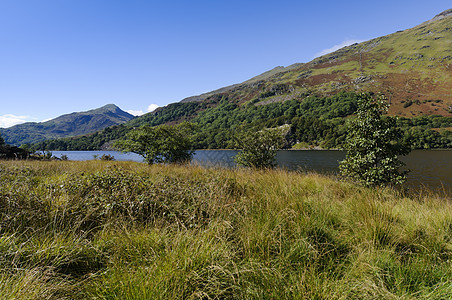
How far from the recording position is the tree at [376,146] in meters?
8.07

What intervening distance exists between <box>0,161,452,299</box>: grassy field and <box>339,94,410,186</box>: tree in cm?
437

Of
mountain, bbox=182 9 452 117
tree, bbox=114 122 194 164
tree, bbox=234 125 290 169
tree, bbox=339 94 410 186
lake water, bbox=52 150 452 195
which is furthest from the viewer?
mountain, bbox=182 9 452 117

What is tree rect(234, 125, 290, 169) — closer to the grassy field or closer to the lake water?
the lake water

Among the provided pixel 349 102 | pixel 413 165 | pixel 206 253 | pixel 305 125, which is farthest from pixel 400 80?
pixel 206 253

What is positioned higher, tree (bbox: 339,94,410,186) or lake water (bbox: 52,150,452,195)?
tree (bbox: 339,94,410,186)

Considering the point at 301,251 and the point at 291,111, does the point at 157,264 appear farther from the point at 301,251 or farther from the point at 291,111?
the point at 291,111

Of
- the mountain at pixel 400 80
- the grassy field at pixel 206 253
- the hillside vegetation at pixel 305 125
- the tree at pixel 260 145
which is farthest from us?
the mountain at pixel 400 80

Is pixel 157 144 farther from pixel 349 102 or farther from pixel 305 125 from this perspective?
pixel 349 102

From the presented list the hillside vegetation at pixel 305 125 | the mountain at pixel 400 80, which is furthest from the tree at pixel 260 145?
the mountain at pixel 400 80

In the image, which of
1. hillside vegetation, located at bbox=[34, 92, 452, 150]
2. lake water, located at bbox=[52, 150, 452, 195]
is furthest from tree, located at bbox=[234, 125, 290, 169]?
lake water, located at bbox=[52, 150, 452, 195]

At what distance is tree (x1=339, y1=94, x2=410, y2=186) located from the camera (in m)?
8.07

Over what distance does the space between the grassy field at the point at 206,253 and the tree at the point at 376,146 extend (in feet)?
14.4

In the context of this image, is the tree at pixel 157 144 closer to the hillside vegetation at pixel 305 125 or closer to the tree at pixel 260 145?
the hillside vegetation at pixel 305 125

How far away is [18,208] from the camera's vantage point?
3.25 m
